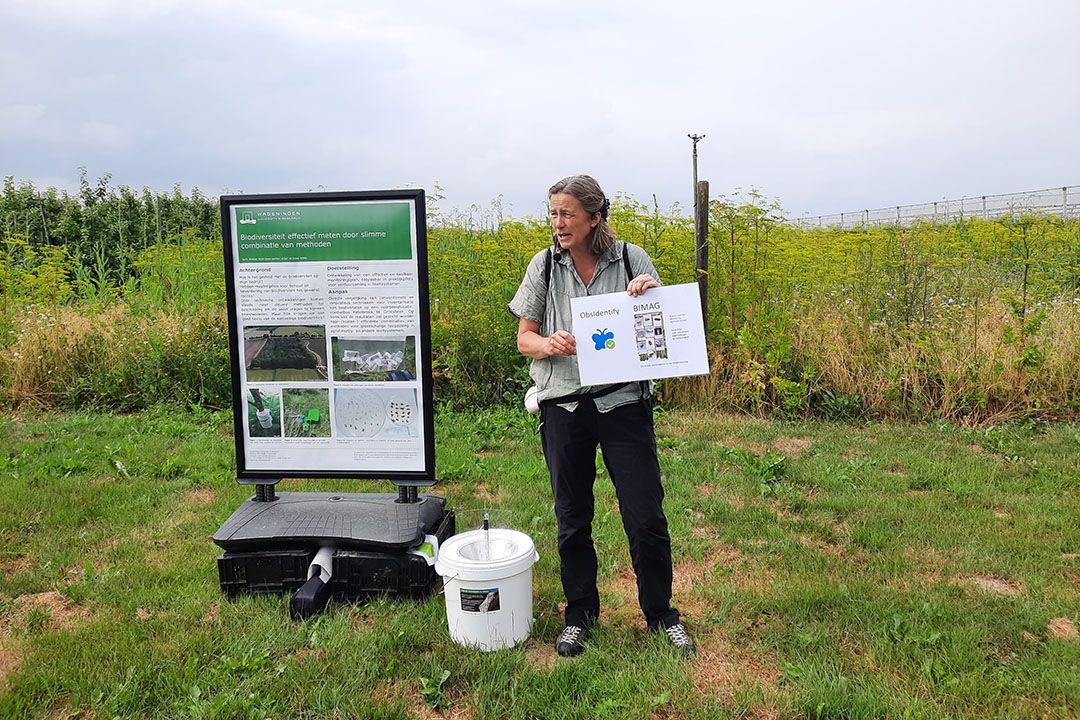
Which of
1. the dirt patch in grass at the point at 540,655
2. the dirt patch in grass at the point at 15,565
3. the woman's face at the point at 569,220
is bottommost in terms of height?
the dirt patch in grass at the point at 540,655

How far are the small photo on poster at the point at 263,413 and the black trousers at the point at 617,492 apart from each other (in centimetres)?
168

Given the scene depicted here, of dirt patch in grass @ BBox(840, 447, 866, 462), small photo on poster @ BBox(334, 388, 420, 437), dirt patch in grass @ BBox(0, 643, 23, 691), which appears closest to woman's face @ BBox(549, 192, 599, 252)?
small photo on poster @ BBox(334, 388, 420, 437)

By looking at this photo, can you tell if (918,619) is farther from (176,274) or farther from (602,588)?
(176,274)

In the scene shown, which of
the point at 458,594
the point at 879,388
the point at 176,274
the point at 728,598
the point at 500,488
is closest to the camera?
the point at 458,594

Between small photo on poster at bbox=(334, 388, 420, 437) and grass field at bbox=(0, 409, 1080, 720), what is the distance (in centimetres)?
90

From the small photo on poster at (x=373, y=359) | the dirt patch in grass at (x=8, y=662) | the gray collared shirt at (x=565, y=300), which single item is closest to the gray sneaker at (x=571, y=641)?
the gray collared shirt at (x=565, y=300)

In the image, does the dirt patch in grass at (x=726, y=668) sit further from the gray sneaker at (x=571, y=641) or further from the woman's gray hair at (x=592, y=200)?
the woman's gray hair at (x=592, y=200)

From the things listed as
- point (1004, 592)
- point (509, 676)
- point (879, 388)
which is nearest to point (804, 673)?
point (509, 676)

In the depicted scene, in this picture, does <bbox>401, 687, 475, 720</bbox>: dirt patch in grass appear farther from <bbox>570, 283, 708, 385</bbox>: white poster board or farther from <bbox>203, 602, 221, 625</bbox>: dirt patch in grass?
<bbox>570, 283, 708, 385</bbox>: white poster board

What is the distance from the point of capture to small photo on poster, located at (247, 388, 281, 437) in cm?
400

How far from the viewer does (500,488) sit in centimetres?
529

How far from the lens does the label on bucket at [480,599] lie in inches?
125

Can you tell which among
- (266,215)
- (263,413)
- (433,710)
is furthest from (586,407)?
(266,215)

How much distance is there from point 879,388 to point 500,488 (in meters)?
3.95
